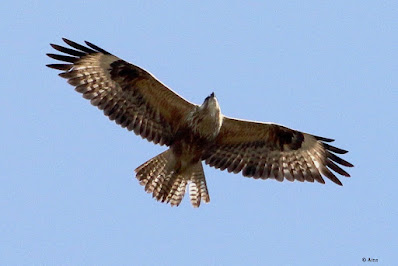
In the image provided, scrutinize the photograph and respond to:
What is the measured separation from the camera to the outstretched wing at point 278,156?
1553 centimetres

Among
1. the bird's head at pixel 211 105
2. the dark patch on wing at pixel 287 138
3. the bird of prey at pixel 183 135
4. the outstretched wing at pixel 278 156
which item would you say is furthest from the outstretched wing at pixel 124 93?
the dark patch on wing at pixel 287 138

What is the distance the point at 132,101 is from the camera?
15.2m

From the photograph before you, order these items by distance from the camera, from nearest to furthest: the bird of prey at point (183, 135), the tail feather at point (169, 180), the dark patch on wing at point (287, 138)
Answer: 1. the bird of prey at point (183, 135)
2. the tail feather at point (169, 180)
3. the dark patch on wing at point (287, 138)

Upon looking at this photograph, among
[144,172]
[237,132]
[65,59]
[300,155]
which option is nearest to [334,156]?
[300,155]

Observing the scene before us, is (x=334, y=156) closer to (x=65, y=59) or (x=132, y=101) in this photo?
(x=132, y=101)

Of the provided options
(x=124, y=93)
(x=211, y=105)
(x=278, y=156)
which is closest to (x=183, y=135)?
(x=211, y=105)

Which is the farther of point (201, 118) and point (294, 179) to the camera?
point (294, 179)

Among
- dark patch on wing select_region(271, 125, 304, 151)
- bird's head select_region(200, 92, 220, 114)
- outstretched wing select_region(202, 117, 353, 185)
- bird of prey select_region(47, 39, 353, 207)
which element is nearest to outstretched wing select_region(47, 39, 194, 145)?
bird of prey select_region(47, 39, 353, 207)

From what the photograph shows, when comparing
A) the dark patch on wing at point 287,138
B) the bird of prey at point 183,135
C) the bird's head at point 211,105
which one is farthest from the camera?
the dark patch on wing at point 287,138

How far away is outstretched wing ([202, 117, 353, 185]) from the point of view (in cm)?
1553

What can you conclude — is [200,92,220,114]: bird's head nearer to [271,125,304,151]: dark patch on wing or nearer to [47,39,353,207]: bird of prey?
[47,39,353,207]: bird of prey

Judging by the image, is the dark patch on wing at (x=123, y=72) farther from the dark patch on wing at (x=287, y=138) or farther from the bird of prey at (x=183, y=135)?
the dark patch on wing at (x=287, y=138)

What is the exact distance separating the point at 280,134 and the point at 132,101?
2293 millimetres

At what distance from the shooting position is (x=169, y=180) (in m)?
15.4
